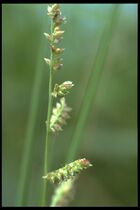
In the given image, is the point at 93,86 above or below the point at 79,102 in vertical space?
above

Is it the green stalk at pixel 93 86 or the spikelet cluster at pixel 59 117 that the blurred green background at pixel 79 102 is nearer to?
the green stalk at pixel 93 86

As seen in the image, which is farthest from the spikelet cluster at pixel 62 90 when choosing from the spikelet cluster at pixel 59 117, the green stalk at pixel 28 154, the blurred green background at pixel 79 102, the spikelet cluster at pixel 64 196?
the blurred green background at pixel 79 102

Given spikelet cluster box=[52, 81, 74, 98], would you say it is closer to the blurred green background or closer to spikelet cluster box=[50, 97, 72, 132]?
spikelet cluster box=[50, 97, 72, 132]

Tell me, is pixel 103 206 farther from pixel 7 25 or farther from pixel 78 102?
pixel 7 25

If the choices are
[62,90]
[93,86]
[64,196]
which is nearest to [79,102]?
[93,86]

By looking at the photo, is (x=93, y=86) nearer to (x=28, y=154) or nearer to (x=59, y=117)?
(x=28, y=154)

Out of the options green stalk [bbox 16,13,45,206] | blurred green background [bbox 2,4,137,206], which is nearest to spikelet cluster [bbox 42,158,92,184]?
green stalk [bbox 16,13,45,206]
